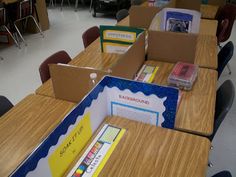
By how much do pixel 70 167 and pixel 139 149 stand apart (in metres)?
0.34

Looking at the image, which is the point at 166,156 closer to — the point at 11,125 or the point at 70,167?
the point at 70,167

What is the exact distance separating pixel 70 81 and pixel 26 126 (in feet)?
1.26

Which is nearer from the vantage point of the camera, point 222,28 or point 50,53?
point 222,28

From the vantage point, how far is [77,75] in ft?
5.19

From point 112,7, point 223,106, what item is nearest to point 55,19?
point 112,7

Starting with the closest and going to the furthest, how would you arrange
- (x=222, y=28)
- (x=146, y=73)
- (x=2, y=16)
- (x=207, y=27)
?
(x=146, y=73)
(x=207, y=27)
(x=222, y=28)
(x=2, y=16)

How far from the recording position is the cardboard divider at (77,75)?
154cm

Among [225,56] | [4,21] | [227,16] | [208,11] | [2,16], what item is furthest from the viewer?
[4,21]

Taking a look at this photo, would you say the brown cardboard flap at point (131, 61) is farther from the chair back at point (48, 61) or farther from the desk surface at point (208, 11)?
the desk surface at point (208, 11)

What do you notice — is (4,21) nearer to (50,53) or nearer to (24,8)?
(24,8)

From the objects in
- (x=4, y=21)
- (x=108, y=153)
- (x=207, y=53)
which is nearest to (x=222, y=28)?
(x=207, y=53)

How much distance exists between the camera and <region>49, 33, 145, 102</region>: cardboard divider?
5.05ft

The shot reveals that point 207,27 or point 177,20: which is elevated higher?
point 177,20

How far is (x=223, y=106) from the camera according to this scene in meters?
1.60
